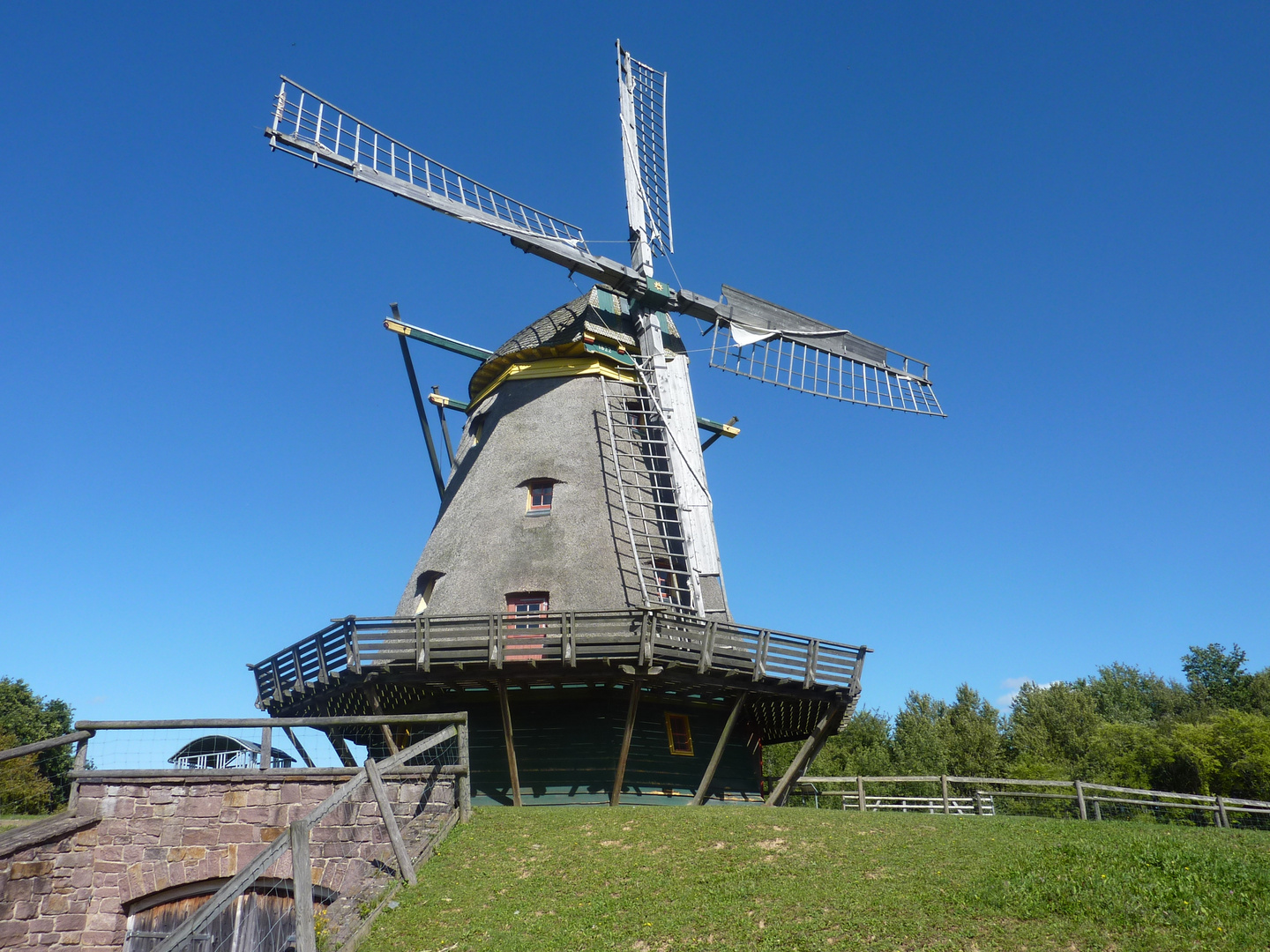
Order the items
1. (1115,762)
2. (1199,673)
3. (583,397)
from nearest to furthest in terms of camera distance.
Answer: (583,397), (1115,762), (1199,673)

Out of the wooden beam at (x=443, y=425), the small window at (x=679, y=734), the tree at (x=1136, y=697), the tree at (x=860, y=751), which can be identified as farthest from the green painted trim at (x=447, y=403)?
the tree at (x=1136, y=697)

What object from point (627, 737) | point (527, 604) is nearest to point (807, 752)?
point (627, 737)

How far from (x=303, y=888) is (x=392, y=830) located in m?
1.67

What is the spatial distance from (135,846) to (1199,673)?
204 feet

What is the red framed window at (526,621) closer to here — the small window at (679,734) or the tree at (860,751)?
the small window at (679,734)

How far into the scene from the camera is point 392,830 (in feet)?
30.5

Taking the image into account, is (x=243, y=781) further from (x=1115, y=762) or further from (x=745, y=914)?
(x=1115, y=762)

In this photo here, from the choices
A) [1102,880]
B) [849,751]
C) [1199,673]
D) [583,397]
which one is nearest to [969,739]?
[849,751]

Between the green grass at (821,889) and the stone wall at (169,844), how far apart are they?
889 millimetres

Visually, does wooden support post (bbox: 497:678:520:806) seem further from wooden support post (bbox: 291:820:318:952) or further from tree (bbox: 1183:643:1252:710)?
tree (bbox: 1183:643:1252:710)

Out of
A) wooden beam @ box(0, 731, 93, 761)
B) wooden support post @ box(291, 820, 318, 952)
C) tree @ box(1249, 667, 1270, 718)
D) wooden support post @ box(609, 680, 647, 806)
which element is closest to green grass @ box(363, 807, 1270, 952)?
wooden support post @ box(291, 820, 318, 952)

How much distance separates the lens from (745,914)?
8141mm

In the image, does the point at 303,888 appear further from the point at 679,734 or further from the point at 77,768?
the point at 679,734

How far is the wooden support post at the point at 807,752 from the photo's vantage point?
15.6 meters
